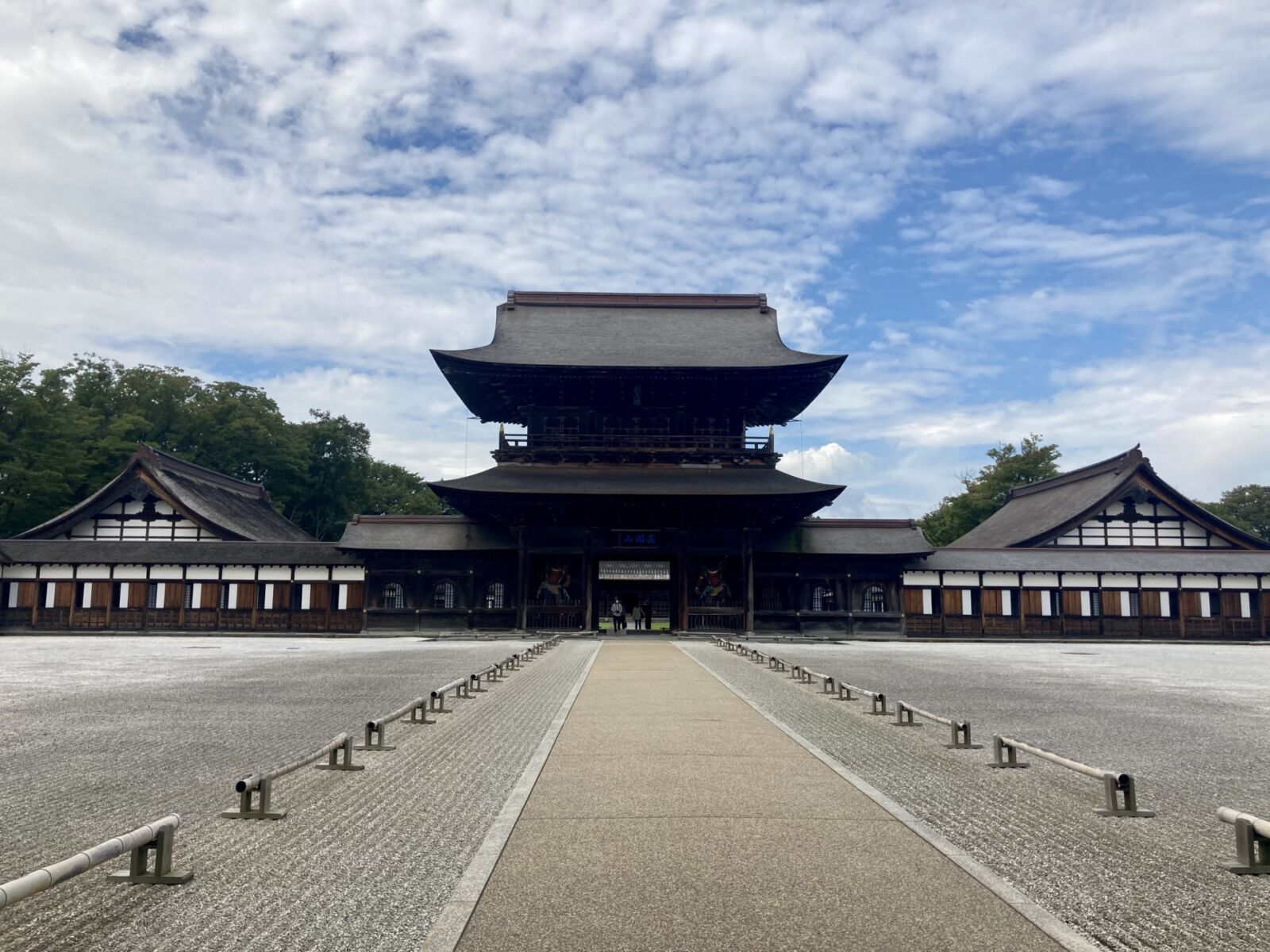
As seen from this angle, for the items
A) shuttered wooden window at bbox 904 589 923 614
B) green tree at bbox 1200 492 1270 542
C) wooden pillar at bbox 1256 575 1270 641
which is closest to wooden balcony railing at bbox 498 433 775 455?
shuttered wooden window at bbox 904 589 923 614

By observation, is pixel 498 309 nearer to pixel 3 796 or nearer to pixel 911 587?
pixel 911 587

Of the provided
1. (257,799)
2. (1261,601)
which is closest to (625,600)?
(1261,601)

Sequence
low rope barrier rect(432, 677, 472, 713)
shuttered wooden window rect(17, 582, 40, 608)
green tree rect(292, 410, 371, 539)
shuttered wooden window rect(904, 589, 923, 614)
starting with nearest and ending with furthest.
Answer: low rope barrier rect(432, 677, 472, 713) → shuttered wooden window rect(17, 582, 40, 608) → shuttered wooden window rect(904, 589, 923, 614) → green tree rect(292, 410, 371, 539)

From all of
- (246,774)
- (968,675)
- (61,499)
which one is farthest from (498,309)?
(246,774)

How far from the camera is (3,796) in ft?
25.5

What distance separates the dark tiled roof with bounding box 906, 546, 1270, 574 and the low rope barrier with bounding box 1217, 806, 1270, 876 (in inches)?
1211

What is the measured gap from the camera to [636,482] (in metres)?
34.5

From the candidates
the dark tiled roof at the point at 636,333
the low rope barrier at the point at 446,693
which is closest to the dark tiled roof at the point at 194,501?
the dark tiled roof at the point at 636,333

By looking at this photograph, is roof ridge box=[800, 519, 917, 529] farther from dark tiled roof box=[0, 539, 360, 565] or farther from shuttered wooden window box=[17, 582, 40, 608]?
shuttered wooden window box=[17, 582, 40, 608]

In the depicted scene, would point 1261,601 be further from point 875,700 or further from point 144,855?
point 144,855

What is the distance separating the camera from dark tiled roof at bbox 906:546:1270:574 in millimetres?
36344

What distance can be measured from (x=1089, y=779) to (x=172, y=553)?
3570 cm

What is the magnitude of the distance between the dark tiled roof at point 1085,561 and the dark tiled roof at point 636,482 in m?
6.71

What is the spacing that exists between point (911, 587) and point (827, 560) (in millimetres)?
3583
